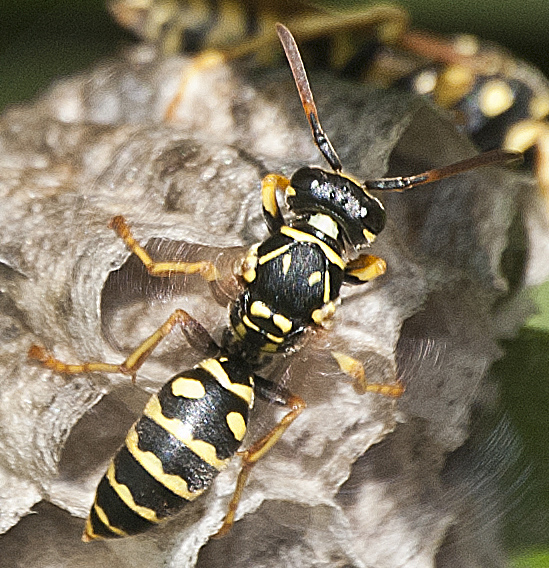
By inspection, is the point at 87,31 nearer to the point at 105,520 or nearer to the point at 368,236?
the point at 368,236

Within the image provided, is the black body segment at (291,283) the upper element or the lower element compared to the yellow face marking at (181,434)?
upper

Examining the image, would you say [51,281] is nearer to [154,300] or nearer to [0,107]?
[154,300]

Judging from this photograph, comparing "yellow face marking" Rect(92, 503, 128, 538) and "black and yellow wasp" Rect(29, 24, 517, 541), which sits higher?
"black and yellow wasp" Rect(29, 24, 517, 541)

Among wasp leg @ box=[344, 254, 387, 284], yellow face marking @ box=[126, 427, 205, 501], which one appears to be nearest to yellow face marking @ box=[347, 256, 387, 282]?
wasp leg @ box=[344, 254, 387, 284]

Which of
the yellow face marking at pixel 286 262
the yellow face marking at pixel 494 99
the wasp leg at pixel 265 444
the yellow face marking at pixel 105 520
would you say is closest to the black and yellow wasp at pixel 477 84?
the yellow face marking at pixel 494 99

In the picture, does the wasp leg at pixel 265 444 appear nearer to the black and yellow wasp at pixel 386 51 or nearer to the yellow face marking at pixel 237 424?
the yellow face marking at pixel 237 424

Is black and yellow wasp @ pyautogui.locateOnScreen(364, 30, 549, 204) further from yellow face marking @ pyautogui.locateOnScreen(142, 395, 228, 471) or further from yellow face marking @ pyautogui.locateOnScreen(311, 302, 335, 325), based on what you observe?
yellow face marking @ pyautogui.locateOnScreen(142, 395, 228, 471)
